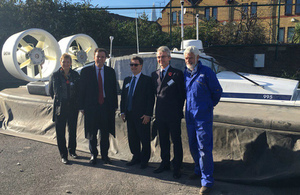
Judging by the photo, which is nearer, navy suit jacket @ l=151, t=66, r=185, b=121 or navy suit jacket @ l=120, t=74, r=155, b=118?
navy suit jacket @ l=151, t=66, r=185, b=121

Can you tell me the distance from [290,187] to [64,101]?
3558 millimetres

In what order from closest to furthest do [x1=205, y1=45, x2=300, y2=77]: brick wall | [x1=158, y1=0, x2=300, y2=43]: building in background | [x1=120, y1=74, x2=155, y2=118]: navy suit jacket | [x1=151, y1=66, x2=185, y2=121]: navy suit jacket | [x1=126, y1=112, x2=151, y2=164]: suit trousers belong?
[x1=151, y1=66, x2=185, y2=121]: navy suit jacket → [x1=120, y1=74, x2=155, y2=118]: navy suit jacket → [x1=126, y1=112, x2=151, y2=164]: suit trousers → [x1=205, y1=45, x2=300, y2=77]: brick wall → [x1=158, y1=0, x2=300, y2=43]: building in background

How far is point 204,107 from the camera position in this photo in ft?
10.8

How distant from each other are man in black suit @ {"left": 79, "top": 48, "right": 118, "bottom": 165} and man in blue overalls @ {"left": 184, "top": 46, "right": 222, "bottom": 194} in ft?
4.69

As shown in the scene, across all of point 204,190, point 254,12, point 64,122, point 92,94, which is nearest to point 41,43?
point 64,122

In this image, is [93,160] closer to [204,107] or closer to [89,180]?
[89,180]

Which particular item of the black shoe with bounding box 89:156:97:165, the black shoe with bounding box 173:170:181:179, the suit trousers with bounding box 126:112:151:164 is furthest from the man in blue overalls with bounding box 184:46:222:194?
the black shoe with bounding box 89:156:97:165

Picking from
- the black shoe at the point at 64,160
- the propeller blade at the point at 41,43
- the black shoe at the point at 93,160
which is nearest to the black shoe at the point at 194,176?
the black shoe at the point at 93,160

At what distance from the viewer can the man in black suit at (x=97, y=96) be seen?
4215 millimetres

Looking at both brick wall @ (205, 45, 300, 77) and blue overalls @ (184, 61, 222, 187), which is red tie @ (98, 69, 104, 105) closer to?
blue overalls @ (184, 61, 222, 187)

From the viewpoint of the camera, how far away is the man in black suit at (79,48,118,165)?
4215 millimetres

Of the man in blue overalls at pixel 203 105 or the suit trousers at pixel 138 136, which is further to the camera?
the suit trousers at pixel 138 136

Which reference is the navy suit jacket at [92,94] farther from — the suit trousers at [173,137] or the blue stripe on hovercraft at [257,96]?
the blue stripe on hovercraft at [257,96]

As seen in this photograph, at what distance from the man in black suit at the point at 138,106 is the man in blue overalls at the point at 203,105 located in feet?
2.42
